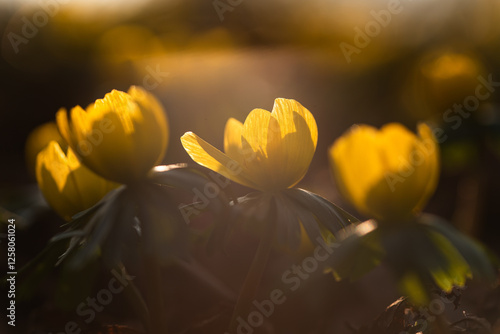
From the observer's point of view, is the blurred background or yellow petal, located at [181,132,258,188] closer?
yellow petal, located at [181,132,258,188]

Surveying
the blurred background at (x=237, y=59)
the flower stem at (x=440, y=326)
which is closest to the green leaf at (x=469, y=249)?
the flower stem at (x=440, y=326)

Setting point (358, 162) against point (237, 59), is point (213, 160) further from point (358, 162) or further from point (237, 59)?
point (237, 59)

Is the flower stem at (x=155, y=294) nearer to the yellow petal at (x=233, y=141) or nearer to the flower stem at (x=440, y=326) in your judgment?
the yellow petal at (x=233, y=141)

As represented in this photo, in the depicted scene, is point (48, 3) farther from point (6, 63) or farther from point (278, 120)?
point (278, 120)

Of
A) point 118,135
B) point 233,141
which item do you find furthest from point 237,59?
point 118,135

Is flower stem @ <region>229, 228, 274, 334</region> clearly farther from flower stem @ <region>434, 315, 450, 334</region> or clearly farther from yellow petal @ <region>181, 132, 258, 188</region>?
flower stem @ <region>434, 315, 450, 334</region>

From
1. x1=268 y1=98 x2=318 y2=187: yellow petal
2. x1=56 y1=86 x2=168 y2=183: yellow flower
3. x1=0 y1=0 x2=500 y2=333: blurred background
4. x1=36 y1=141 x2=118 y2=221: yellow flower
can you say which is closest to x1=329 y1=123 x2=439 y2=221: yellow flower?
x1=268 y1=98 x2=318 y2=187: yellow petal
